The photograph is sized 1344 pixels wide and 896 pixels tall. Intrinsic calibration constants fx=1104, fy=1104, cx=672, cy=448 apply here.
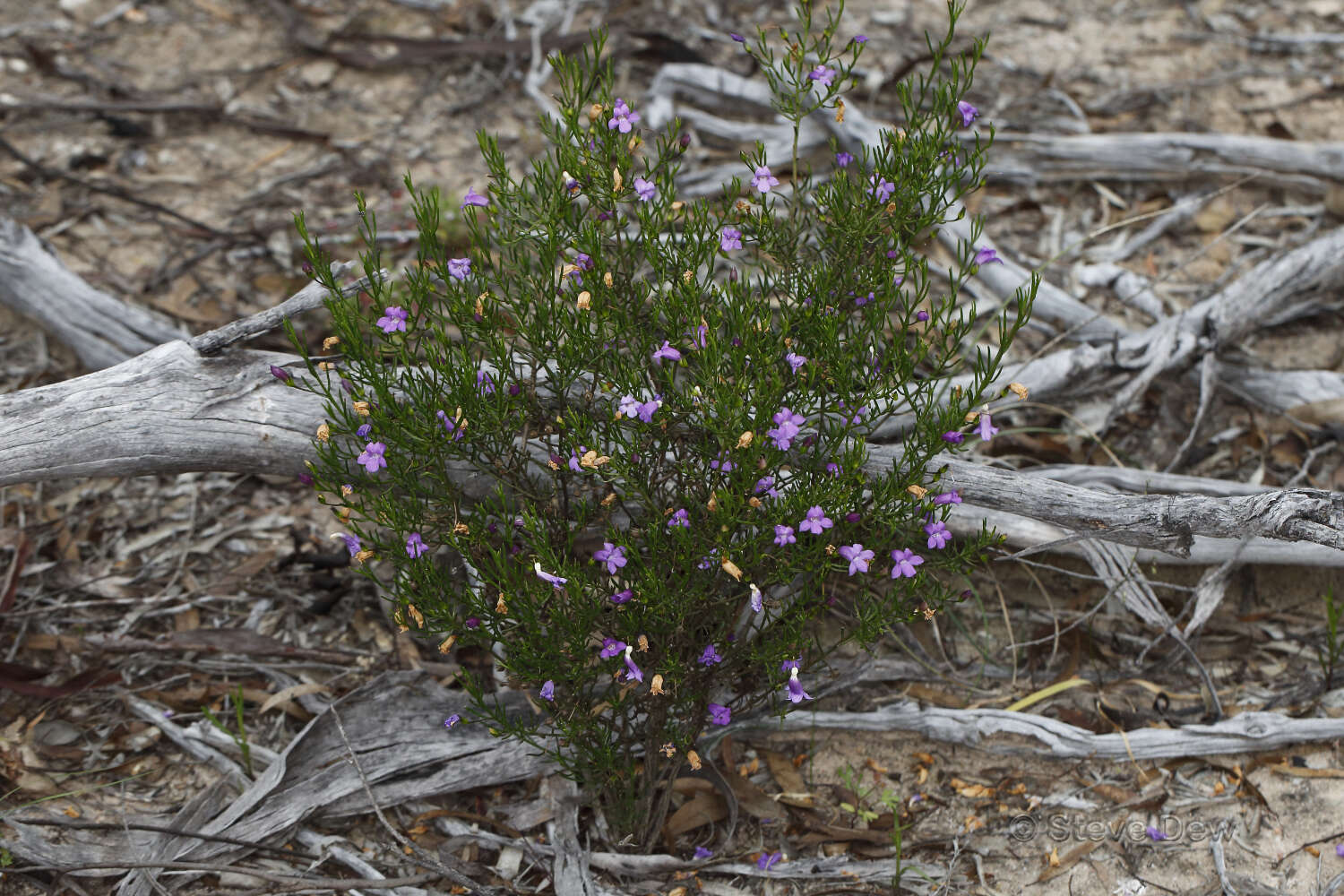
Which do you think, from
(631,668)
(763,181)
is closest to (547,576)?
(631,668)

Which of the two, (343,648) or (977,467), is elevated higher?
(977,467)

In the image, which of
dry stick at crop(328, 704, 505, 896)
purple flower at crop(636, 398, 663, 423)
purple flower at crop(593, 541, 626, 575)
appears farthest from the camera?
dry stick at crop(328, 704, 505, 896)

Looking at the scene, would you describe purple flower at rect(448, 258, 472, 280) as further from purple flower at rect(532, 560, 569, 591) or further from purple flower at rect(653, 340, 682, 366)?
purple flower at rect(532, 560, 569, 591)

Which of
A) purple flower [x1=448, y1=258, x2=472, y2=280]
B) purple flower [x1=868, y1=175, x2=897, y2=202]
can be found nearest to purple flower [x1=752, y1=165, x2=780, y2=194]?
purple flower [x1=868, y1=175, x2=897, y2=202]

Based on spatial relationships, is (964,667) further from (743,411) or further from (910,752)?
(743,411)

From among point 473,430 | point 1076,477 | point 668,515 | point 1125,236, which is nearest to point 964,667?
point 1076,477

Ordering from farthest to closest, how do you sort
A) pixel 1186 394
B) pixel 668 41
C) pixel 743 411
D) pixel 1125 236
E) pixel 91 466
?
pixel 668 41 < pixel 1125 236 < pixel 1186 394 < pixel 91 466 < pixel 743 411

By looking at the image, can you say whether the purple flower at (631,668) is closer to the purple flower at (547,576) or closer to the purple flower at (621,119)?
the purple flower at (547,576)
